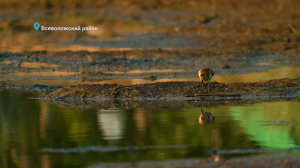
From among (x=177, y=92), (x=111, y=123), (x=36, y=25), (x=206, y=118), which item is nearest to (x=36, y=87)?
(x=177, y=92)

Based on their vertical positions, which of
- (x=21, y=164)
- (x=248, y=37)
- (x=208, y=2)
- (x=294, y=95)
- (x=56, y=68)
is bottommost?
(x=21, y=164)

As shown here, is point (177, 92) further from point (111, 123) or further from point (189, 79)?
point (189, 79)

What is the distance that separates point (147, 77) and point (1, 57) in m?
8.39

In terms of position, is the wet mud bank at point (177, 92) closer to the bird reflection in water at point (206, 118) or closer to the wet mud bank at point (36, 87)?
the wet mud bank at point (36, 87)

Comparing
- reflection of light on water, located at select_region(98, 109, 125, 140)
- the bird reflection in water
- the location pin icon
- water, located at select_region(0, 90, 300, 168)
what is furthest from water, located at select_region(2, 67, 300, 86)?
the location pin icon

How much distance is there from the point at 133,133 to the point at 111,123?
938mm

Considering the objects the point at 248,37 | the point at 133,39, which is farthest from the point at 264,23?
the point at 133,39

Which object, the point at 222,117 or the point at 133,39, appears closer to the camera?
the point at 222,117

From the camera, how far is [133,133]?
8305mm

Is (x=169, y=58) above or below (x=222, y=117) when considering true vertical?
above

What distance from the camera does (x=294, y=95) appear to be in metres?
12.0

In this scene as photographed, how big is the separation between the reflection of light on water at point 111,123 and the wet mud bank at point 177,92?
1.61 m

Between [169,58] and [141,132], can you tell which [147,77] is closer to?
[169,58]

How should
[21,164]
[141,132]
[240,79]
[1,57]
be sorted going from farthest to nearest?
[1,57], [240,79], [141,132], [21,164]
